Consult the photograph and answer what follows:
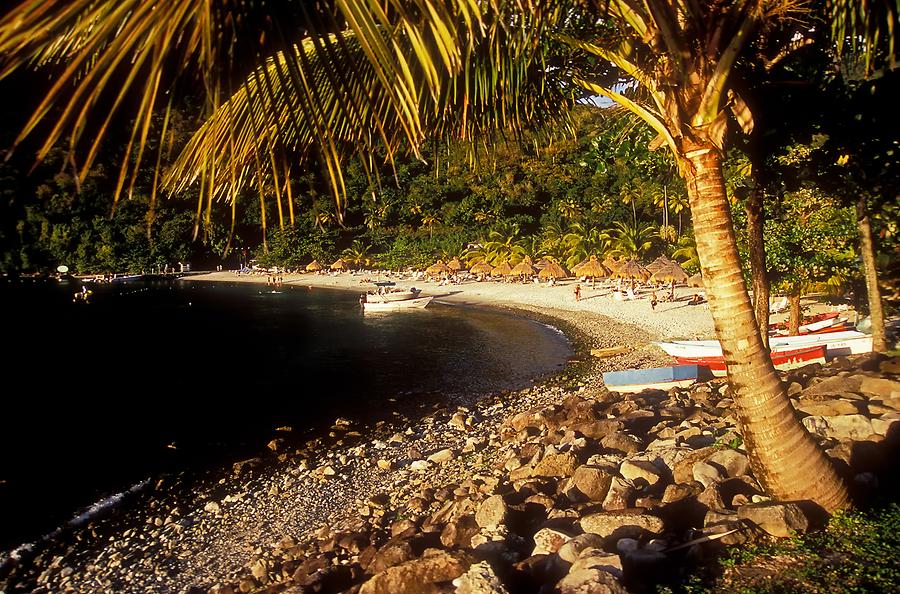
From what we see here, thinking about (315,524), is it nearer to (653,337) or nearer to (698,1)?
(698,1)

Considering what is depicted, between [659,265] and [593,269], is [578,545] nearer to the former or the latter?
[659,265]

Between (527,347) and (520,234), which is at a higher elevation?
(520,234)

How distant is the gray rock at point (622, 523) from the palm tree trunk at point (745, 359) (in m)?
1.09

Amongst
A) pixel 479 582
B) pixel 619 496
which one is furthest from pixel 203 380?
pixel 479 582

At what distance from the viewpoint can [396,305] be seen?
37.7 meters

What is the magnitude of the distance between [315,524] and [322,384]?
10495mm

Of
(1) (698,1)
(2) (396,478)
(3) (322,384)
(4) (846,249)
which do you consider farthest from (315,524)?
(4) (846,249)

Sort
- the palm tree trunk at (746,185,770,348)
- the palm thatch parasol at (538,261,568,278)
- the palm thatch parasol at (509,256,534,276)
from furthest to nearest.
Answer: the palm thatch parasol at (509,256,534,276) → the palm thatch parasol at (538,261,568,278) → the palm tree trunk at (746,185,770,348)

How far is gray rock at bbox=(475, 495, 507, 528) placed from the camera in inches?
250

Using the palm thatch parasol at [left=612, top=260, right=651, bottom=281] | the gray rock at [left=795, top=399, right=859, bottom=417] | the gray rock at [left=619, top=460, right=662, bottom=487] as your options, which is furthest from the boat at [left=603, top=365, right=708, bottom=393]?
the palm thatch parasol at [left=612, top=260, right=651, bottom=281]

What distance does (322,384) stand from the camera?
763 inches

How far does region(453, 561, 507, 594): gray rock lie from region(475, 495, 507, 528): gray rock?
1.77 m

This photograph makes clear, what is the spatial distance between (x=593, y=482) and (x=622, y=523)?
1.72m

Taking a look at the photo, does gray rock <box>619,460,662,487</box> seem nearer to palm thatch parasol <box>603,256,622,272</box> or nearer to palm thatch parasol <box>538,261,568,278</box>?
palm thatch parasol <box>603,256,622,272</box>
